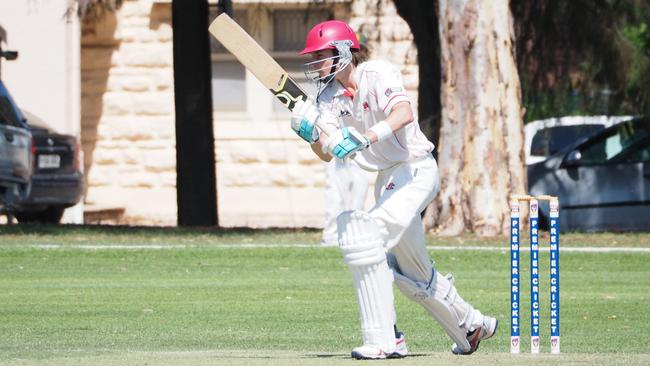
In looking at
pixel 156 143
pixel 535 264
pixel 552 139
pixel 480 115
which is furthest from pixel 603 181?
pixel 535 264

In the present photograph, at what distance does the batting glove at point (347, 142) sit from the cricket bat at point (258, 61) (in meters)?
0.62

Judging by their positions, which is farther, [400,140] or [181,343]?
[181,343]

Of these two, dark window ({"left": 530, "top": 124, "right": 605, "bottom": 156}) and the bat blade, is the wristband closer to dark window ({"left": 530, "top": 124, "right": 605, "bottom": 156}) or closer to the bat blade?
the bat blade

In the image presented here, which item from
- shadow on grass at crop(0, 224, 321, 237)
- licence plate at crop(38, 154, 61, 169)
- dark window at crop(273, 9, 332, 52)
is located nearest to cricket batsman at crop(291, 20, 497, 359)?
shadow on grass at crop(0, 224, 321, 237)

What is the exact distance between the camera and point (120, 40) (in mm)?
29812

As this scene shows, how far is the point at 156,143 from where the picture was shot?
99.1 ft

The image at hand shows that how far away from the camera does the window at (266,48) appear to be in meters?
29.2

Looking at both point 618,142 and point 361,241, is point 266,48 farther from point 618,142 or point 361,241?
point 361,241

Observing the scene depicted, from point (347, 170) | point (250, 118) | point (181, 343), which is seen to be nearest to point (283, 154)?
point (250, 118)

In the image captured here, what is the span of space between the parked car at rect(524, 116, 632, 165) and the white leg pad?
17.9 m

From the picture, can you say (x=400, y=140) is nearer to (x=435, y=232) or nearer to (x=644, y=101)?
(x=435, y=232)

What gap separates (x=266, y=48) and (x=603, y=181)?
8918 mm

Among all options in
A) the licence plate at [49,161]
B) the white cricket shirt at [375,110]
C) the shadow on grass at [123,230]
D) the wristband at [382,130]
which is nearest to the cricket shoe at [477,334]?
the white cricket shirt at [375,110]

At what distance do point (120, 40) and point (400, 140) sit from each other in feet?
70.7
